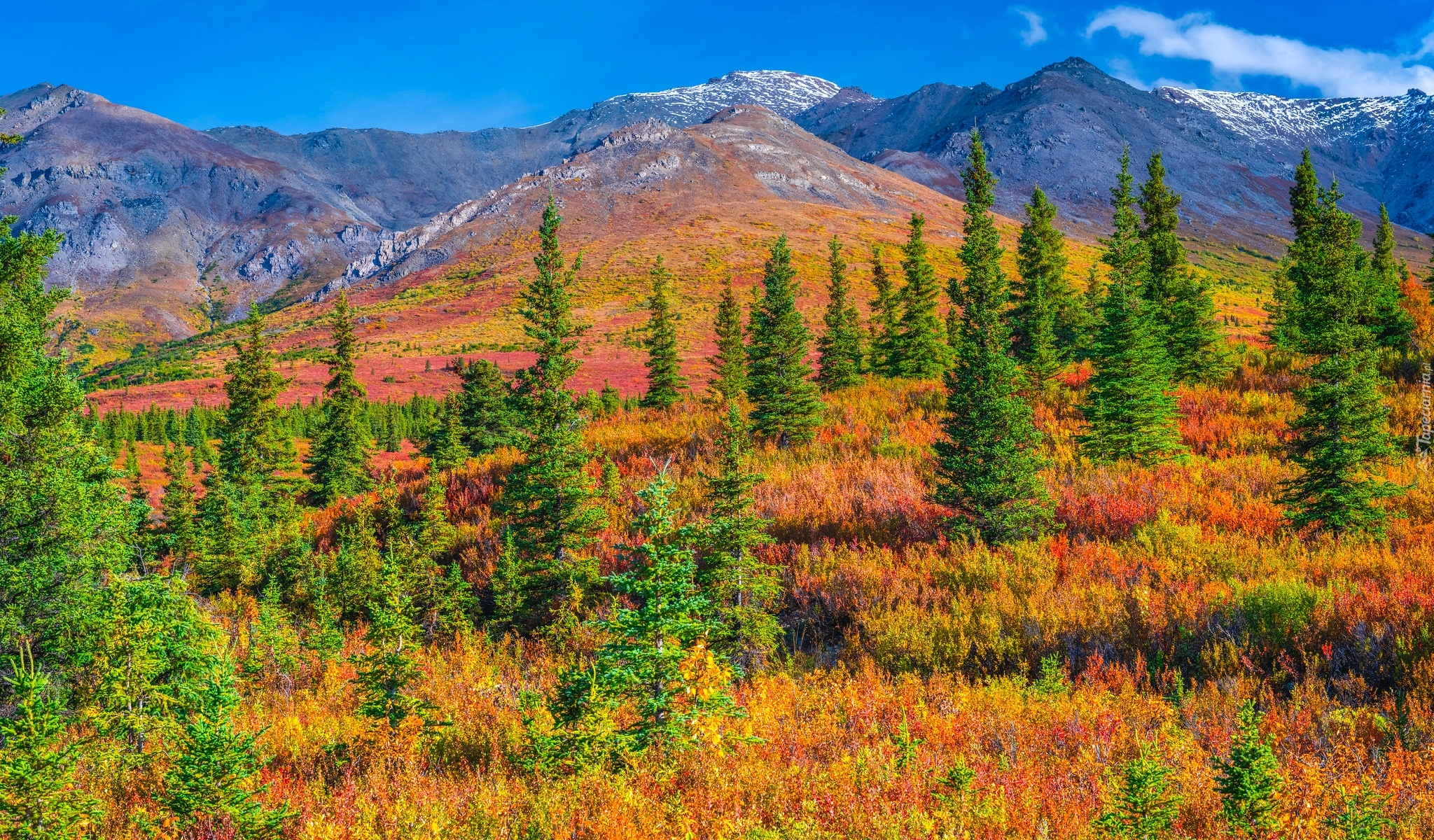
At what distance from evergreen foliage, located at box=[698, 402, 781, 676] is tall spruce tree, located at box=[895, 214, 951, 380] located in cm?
1979

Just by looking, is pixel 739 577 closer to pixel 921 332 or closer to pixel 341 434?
pixel 921 332

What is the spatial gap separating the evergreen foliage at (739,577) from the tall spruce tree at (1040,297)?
14486 millimetres

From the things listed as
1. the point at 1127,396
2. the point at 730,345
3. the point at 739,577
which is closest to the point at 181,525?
the point at 739,577

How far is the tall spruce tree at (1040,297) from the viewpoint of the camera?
2073cm

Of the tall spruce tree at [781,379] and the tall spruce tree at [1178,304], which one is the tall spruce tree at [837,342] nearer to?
the tall spruce tree at [1178,304]

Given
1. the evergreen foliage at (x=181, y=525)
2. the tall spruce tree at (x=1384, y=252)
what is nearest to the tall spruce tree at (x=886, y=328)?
the tall spruce tree at (x=1384, y=252)

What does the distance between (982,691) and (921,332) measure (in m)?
23.0

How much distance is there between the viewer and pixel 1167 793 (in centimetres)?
428

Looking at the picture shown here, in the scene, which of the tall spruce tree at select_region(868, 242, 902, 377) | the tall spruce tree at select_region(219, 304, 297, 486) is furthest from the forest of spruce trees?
the tall spruce tree at select_region(868, 242, 902, 377)

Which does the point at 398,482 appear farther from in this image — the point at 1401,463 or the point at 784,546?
the point at 1401,463

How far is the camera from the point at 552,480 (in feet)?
41.1

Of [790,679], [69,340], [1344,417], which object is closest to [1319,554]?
[1344,417]

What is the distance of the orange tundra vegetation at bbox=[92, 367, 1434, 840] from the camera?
4.23 m

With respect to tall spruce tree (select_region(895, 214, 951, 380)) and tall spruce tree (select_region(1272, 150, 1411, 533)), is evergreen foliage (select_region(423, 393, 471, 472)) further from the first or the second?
tall spruce tree (select_region(1272, 150, 1411, 533))
